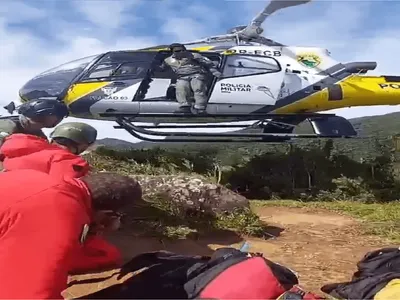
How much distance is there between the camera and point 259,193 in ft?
26.4

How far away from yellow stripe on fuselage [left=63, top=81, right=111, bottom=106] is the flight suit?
43.5 inches

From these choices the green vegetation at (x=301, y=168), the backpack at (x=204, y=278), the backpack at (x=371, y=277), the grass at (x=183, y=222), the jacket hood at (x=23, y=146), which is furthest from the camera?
the green vegetation at (x=301, y=168)

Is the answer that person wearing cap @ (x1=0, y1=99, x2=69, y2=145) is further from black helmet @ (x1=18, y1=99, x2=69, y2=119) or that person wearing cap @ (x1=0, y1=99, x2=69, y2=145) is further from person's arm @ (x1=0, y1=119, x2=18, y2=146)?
person's arm @ (x1=0, y1=119, x2=18, y2=146)

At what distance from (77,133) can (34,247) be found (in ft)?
4.16

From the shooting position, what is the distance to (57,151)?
3057 millimetres

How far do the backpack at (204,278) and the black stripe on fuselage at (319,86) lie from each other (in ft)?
20.1

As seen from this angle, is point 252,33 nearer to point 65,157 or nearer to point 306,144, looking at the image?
point 306,144

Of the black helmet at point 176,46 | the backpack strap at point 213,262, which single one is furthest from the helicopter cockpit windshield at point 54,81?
the backpack strap at point 213,262

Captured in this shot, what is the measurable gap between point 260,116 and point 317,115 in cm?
104

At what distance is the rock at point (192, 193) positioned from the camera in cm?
495

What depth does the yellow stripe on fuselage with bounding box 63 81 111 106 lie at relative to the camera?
8.39 m

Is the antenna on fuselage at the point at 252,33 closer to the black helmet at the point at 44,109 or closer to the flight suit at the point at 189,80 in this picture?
the flight suit at the point at 189,80

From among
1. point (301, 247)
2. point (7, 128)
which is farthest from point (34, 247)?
point (301, 247)

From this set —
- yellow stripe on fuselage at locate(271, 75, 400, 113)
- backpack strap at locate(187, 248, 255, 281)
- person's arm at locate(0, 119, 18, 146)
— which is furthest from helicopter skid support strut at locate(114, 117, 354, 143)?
backpack strap at locate(187, 248, 255, 281)
